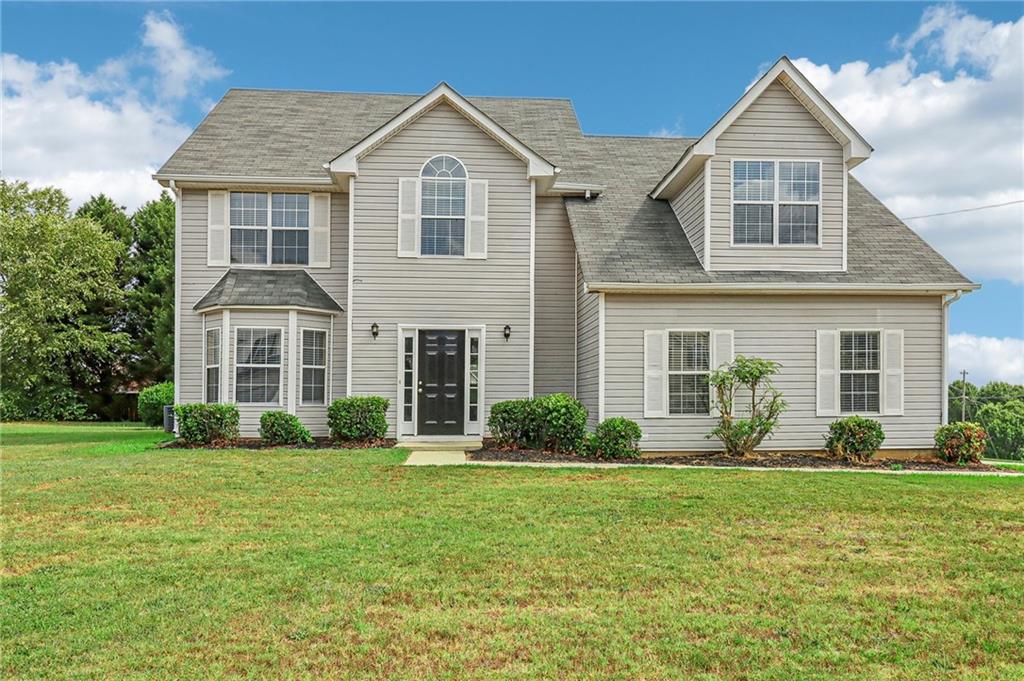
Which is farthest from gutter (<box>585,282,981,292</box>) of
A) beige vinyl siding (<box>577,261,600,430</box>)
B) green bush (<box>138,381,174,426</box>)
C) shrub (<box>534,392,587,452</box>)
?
green bush (<box>138,381,174,426</box>)

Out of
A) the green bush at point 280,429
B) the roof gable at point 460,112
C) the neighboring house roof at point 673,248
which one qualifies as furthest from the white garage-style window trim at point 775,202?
the green bush at point 280,429

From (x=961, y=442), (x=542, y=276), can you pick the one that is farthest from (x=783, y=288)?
(x=542, y=276)

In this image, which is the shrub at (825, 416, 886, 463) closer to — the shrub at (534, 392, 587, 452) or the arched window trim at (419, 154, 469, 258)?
the shrub at (534, 392, 587, 452)

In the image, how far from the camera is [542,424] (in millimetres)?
14172

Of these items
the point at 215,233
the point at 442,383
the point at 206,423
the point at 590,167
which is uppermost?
the point at 590,167

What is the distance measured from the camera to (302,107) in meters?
19.8

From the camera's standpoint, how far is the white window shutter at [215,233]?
1666 cm

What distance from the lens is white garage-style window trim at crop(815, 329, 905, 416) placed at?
48.6 feet

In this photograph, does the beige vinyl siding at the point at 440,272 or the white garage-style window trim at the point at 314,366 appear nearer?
the beige vinyl siding at the point at 440,272

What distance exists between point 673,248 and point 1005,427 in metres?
9.00

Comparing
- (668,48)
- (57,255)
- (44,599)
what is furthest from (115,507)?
(57,255)

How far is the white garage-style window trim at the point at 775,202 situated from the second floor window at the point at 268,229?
28.2 ft

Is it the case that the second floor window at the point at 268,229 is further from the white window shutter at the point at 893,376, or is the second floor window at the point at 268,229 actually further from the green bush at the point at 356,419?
the white window shutter at the point at 893,376

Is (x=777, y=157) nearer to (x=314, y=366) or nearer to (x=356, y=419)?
(x=356, y=419)
